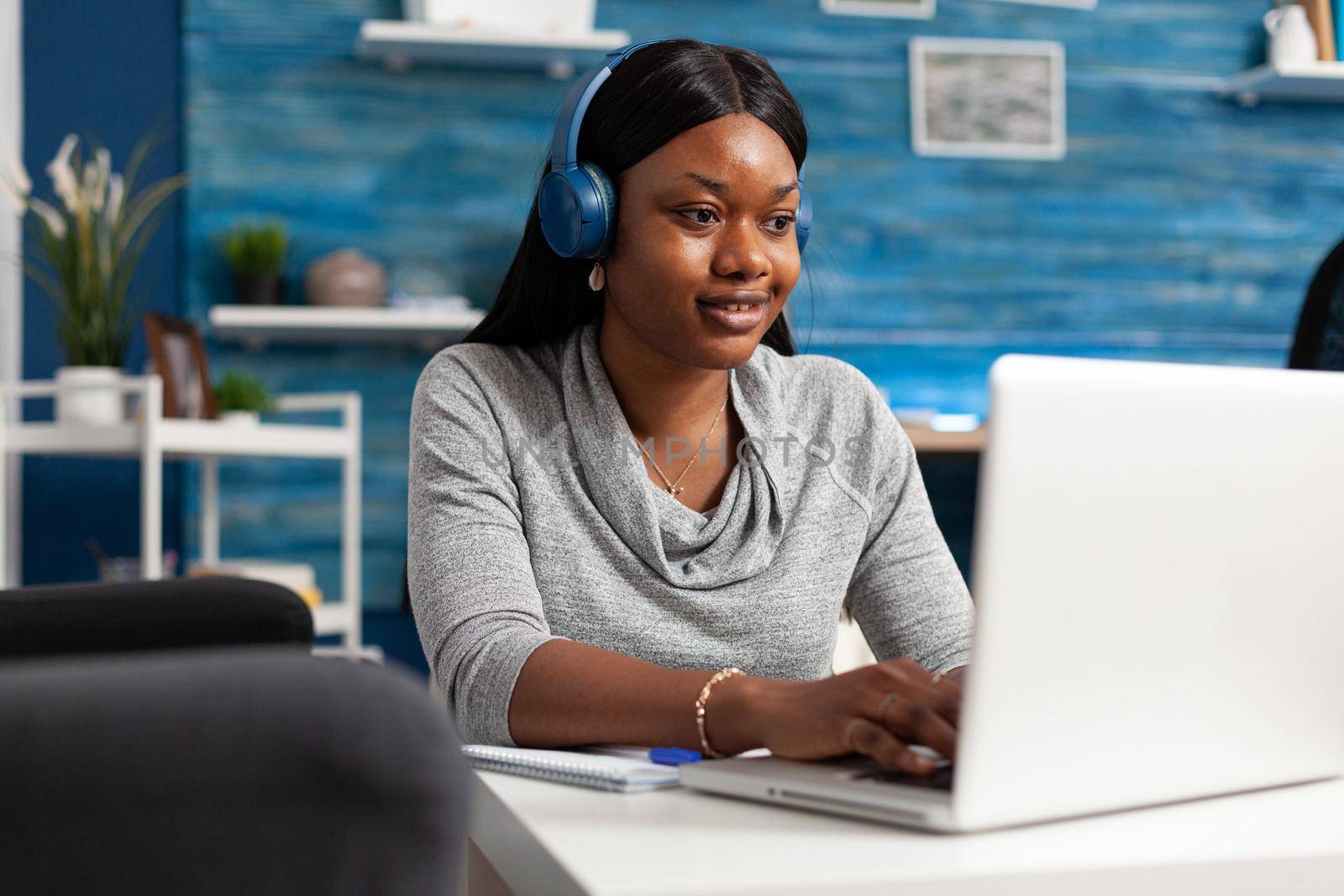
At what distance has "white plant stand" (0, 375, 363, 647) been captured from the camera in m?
2.56

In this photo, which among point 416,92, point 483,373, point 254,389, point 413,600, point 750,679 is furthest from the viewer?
point 416,92

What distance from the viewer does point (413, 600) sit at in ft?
3.62

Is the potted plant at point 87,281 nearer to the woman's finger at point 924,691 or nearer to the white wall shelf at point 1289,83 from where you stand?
the woman's finger at point 924,691

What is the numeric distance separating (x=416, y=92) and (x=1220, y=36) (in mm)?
2157

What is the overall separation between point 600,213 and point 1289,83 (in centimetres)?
304

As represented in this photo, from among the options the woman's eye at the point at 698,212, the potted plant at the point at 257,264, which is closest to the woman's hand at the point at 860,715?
the woman's eye at the point at 698,212

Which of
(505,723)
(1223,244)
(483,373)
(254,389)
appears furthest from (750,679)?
(1223,244)

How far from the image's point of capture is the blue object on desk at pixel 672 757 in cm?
78

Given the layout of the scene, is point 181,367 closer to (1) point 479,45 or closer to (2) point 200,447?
(2) point 200,447

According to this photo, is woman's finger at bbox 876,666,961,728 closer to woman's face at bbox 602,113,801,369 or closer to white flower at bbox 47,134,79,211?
woman's face at bbox 602,113,801,369

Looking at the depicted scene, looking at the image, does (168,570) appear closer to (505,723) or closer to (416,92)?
(416,92)

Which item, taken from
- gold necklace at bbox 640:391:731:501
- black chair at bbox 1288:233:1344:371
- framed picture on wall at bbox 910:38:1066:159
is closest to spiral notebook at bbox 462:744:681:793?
gold necklace at bbox 640:391:731:501

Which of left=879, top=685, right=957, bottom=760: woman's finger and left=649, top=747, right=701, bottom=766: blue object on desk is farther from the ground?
left=879, top=685, right=957, bottom=760: woman's finger

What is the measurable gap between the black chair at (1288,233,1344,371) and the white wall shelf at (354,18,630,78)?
1.93 meters
